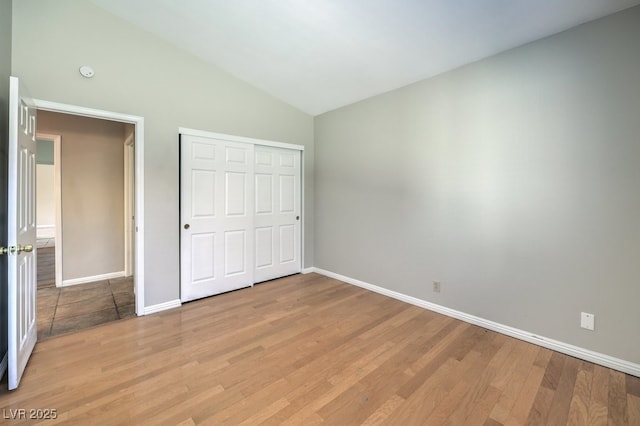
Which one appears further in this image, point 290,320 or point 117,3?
point 290,320

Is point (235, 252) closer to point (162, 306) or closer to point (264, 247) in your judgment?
point (264, 247)

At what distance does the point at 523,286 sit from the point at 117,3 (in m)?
4.56

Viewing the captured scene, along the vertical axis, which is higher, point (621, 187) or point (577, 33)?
point (577, 33)

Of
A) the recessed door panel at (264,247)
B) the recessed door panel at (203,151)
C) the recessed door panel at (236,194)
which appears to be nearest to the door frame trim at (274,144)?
the recessed door panel at (203,151)

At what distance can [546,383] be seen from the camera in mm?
1938

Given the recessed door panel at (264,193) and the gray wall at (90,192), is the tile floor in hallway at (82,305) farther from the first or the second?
the recessed door panel at (264,193)

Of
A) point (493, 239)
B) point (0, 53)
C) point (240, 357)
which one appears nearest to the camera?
point (0, 53)

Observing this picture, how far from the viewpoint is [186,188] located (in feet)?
10.9

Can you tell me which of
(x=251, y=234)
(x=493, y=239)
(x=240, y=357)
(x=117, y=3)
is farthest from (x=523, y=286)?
(x=117, y=3)

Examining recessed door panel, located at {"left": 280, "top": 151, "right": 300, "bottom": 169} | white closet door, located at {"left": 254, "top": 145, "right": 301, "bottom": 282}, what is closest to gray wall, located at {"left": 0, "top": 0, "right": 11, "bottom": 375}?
white closet door, located at {"left": 254, "top": 145, "right": 301, "bottom": 282}

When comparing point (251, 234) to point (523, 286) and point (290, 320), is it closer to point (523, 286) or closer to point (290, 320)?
point (290, 320)

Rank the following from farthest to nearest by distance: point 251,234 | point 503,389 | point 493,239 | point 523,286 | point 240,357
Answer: point 251,234 < point 493,239 < point 523,286 < point 240,357 < point 503,389

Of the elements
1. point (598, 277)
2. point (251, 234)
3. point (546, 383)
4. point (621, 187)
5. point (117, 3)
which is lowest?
point (546, 383)

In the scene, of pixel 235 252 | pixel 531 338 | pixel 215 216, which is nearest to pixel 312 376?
pixel 531 338
